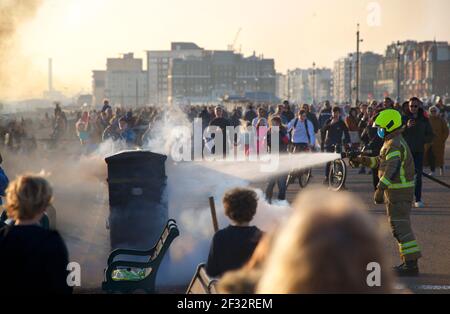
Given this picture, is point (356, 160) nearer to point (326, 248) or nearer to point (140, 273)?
point (140, 273)

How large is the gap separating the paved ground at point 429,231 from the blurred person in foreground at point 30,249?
455cm

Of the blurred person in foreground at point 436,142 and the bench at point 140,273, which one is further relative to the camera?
the blurred person in foreground at point 436,142

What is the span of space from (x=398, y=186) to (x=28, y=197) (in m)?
5.32

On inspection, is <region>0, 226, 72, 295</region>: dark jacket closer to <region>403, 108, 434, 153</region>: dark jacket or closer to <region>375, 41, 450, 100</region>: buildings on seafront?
<region>403, 108, 434, 153</region>: dark jacket

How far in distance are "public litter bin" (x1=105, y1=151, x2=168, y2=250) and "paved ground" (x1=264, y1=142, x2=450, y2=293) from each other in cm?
251

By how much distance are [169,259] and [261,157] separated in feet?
30.4

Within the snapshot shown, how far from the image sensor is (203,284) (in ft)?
16.1

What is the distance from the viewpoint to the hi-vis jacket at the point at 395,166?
892cm

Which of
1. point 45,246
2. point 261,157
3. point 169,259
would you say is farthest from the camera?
point 261,157

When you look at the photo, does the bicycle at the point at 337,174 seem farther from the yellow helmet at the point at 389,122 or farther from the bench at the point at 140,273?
the bench at the point at 140,273

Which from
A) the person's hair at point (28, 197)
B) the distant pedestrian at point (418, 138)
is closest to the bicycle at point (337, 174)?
the distant pedestrian at point (418, 138)
